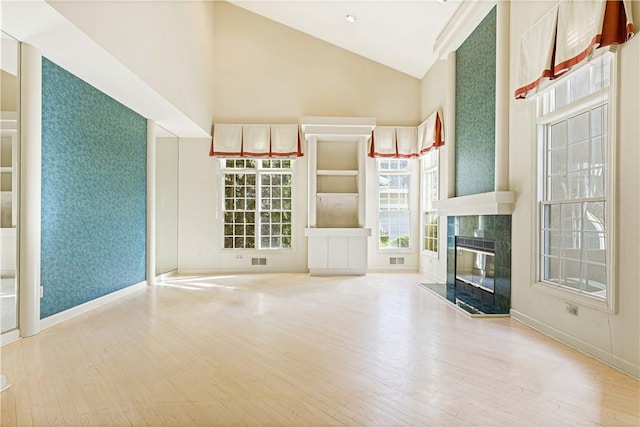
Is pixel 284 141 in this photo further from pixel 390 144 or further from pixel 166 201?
pixel 166 201

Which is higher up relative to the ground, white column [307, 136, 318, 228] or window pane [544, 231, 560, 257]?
white column [307, 136, 318, 228]

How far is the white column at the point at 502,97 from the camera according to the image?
3900mm

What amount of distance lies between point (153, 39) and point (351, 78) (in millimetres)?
4003

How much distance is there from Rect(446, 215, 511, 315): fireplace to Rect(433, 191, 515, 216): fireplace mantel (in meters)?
0.18

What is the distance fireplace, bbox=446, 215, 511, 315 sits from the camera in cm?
400

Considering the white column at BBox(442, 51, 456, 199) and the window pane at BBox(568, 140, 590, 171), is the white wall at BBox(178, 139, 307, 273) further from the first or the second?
the window pane at BBox(568, 140, 590, 171)

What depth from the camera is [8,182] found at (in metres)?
3.09

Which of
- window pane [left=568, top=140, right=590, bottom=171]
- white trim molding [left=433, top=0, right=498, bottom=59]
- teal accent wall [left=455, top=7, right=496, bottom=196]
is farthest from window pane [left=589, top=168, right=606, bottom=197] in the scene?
white trim molding [left=433, top=0, right=498, bottom=59]

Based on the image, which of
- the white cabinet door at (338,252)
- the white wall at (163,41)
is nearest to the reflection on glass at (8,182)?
the white wall at (163,41)

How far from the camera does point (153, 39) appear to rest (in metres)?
4.30

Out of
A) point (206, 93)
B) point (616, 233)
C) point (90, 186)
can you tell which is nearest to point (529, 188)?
point (616, 233)

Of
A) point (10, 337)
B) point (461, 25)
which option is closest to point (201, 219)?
point (10, 337)

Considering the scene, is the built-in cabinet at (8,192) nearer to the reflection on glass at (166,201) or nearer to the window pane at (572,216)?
the reflection on glass at (166,201)

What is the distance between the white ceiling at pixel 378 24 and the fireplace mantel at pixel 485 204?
8.79 feet
